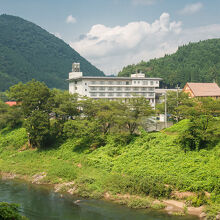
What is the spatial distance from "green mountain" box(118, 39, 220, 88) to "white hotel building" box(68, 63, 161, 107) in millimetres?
34628

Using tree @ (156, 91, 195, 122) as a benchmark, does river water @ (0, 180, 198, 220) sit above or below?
below

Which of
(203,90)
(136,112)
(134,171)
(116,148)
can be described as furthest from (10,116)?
(203,90)

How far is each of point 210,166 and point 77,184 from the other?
13.2 m

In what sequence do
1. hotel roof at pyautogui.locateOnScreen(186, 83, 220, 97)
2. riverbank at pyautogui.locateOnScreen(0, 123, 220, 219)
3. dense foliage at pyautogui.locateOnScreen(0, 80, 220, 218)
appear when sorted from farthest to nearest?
hotel roof at pyautogui.locateOnScreen(186, 83, 220, 97)
dense foliage at pyautogui.locateOnScreen(0, 80, 220, 218)
riverbank at pyautogui.locateOnScreen(0, 123, 220, 219)

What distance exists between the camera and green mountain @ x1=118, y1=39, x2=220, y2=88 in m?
114

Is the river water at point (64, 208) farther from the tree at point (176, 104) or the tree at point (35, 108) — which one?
the tree at point (176, 104)

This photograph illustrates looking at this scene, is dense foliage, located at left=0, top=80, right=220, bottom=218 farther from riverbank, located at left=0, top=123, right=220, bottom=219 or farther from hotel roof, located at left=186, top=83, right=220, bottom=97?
hotel roof, located at left=186, top=83, right=220, bottom=97

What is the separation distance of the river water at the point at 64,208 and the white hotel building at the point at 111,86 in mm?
39189

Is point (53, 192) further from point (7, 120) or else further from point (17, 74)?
point (17, 74)

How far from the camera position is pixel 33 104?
4012 centimetres

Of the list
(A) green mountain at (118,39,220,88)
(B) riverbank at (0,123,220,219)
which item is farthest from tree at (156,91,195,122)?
(A) green mountain at (118,39,220,88)

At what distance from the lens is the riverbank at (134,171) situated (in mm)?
23359

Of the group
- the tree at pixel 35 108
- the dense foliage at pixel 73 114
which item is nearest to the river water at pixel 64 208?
the dense foliage at pixel 73 114

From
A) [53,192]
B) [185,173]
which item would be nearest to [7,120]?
[53,192]
